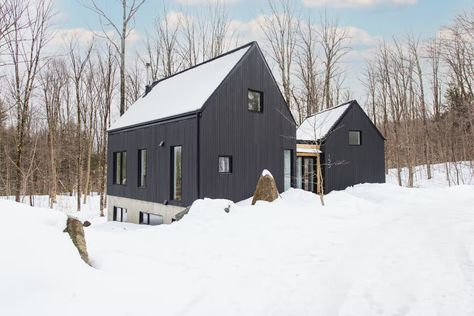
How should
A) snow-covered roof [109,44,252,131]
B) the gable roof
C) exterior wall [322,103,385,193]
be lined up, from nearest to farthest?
A: 1. snow-covered roof [109,44,252,131]
2. exterior wall [322,103,385,193]
3. the gable roof

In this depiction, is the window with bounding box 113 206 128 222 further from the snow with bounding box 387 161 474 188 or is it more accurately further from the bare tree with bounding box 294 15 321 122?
the snow with bounding box 387 161 474 188

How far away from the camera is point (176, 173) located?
1326 cm

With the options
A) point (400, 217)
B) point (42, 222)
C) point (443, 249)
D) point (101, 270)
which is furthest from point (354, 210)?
point (42, 222)

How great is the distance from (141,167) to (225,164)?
5.42 metres

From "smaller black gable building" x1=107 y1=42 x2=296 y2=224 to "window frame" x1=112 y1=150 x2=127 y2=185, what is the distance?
3.30 ft

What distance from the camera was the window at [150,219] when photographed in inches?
571

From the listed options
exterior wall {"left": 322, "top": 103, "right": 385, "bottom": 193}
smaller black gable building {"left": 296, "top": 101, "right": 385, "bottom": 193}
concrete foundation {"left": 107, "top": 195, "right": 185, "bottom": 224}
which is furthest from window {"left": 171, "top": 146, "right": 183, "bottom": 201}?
exterior wall {"left": 322, "top": 103, "right": 385, "bottom": 193}

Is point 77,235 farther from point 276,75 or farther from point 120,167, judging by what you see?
point 276,75

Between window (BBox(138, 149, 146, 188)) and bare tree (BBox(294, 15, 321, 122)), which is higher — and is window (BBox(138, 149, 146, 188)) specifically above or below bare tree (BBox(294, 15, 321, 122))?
below

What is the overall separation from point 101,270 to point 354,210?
29.9 feet

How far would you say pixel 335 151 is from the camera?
1819cm

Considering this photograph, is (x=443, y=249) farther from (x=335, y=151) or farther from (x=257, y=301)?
(x=335, y=151)

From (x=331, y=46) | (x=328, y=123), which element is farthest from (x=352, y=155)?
(x=331, y=46)

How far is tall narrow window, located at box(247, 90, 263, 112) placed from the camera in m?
13.9
